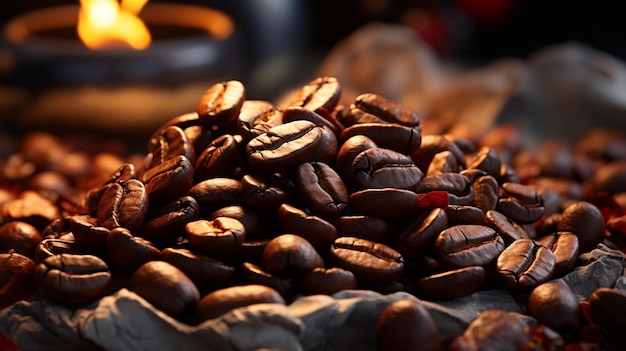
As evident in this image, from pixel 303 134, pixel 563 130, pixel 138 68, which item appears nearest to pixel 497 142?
pixel 563 130

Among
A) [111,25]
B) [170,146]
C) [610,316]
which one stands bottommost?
[610,316]

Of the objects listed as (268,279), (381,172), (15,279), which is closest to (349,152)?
(381,172)

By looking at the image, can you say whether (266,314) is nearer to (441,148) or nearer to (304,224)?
(304,224)

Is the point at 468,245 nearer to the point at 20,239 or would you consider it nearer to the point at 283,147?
the point at 283,147

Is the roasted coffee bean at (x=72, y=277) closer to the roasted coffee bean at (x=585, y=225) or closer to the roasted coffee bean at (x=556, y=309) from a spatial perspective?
the roasted coffee bean at (x=556, y=309)

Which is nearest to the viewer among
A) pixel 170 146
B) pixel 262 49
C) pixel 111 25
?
pixel 170 146

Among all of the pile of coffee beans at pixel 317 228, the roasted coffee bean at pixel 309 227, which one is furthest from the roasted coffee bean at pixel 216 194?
the roasted coffee bean at pixel 309 227

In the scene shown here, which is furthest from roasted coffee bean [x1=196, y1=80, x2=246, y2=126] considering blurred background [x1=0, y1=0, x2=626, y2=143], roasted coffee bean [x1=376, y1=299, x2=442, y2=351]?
blurred background [x1=0, y1=0, x2=626, y2=143]
